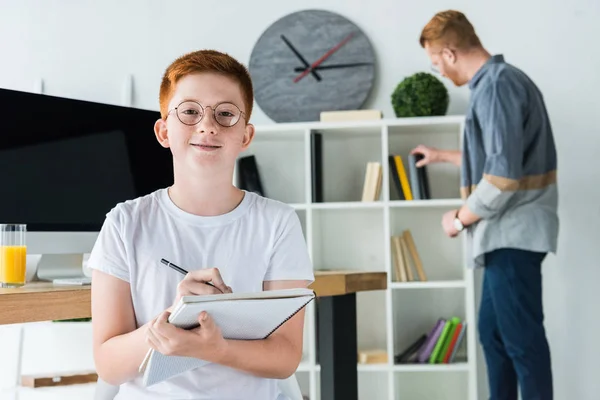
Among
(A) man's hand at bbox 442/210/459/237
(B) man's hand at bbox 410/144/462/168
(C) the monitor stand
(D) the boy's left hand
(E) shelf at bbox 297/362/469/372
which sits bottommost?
(E) shelf at bbox 297/362/469/372

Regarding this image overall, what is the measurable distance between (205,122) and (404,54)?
8.06ft

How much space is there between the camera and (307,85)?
3488 mm

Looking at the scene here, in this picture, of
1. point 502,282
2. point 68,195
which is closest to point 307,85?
point 502,282

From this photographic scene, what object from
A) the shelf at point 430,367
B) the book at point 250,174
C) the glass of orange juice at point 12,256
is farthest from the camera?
the book at point 250,174

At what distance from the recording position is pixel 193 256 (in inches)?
45.3

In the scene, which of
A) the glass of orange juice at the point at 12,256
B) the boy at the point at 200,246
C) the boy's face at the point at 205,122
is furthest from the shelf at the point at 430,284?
the boy's face at the point at 205,122

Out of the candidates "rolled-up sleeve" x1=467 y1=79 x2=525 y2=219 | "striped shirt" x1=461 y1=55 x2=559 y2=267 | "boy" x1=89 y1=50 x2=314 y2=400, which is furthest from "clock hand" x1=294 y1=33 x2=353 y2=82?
"boy" x1=89 y1=50 x2=314 y2=400

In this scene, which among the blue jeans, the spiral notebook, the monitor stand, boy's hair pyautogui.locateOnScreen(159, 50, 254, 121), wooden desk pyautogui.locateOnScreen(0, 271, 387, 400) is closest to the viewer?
the spiral notebook

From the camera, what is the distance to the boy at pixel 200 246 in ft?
3.62

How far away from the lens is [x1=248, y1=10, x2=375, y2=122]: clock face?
3.46 metres

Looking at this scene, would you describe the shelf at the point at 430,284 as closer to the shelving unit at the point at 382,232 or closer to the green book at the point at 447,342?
the shelving unit at the point at 382,232

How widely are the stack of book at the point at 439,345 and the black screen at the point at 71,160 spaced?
147 centimetres

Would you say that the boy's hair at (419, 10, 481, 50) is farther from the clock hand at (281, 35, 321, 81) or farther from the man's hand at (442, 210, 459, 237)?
the clock hand at (281, 35, 321, 81)

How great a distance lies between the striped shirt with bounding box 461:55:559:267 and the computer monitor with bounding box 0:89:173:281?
1.08 meters
